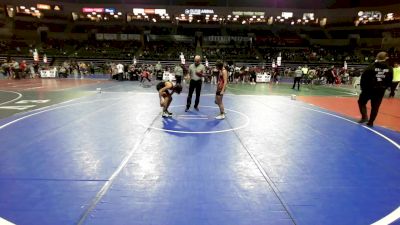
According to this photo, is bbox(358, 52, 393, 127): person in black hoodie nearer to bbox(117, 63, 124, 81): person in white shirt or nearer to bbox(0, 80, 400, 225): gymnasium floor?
bbox(0, 80, 400, 225): gymnasium floor

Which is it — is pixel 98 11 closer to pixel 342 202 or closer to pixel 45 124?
pixel 45 124

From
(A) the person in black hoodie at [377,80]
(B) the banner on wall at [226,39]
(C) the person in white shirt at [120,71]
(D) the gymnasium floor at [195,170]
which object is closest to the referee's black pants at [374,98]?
(A) the person in black hoodie at [377,80]

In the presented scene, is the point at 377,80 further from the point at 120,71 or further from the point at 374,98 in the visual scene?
the point at 120,71

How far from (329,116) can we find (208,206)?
24.0 feet

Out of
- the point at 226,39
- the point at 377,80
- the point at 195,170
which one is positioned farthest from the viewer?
the point at 226,39

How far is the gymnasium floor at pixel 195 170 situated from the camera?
142 inches

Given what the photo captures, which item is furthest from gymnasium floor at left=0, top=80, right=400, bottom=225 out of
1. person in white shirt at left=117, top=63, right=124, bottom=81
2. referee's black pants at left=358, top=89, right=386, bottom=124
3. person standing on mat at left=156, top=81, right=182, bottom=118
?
person in white shirt at left=117, top=63, right=124, bottom=81

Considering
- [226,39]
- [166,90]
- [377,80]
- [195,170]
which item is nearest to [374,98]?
[377,80]

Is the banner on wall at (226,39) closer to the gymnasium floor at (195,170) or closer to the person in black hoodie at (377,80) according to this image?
the gymnasium floor at (195,170)

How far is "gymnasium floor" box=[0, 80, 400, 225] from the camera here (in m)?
3.60

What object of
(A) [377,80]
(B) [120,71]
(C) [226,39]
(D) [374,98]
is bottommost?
(D) [374,98]

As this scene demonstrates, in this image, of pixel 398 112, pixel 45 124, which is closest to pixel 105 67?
pixel 45 124

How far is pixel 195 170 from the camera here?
4.89 meters

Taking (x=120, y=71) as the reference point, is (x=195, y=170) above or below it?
below
